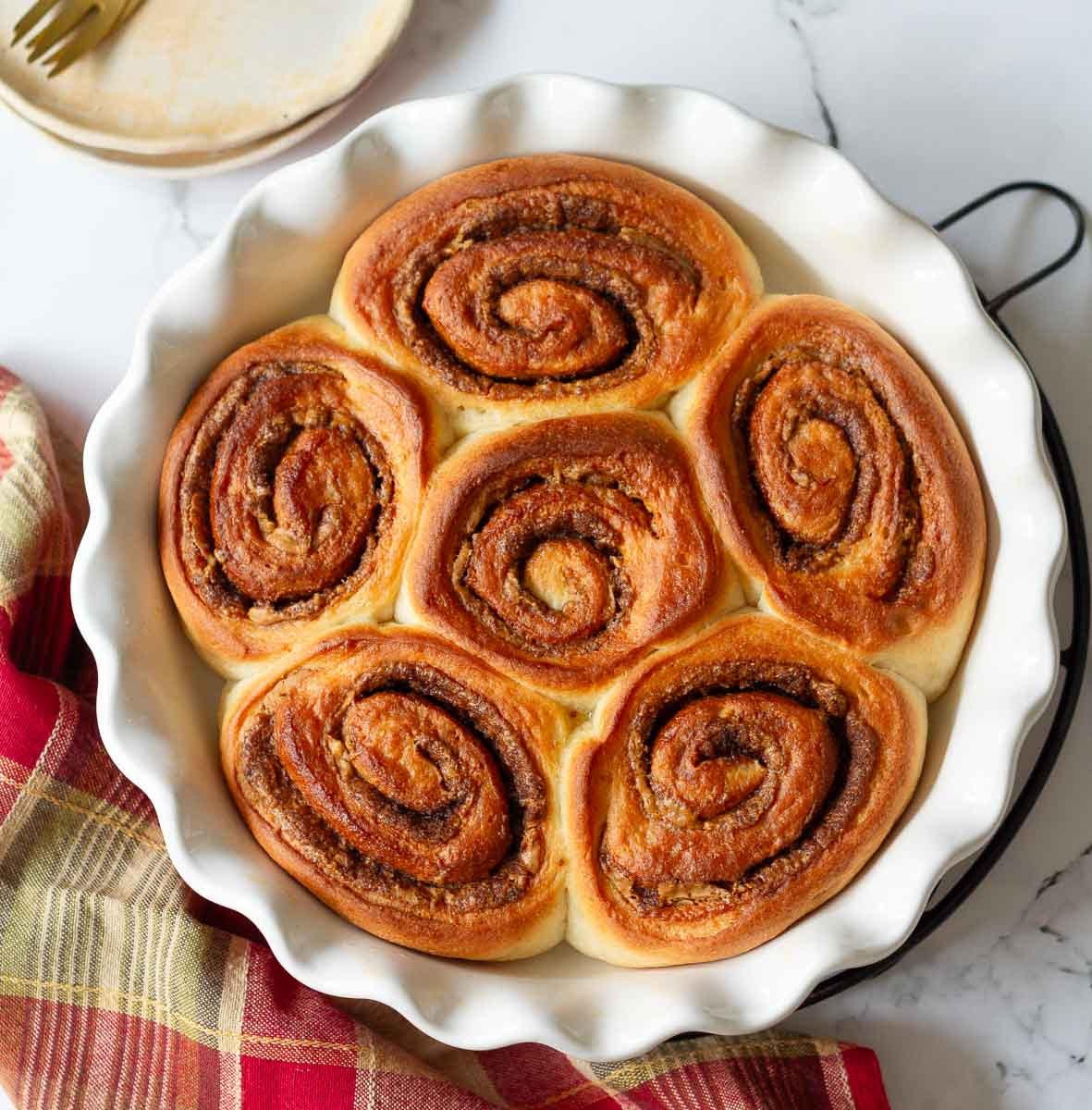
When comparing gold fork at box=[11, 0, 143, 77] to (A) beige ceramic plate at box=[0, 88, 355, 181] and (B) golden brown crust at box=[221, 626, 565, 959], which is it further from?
(B) golden brown crust at box=[221, 626, 565, 959]

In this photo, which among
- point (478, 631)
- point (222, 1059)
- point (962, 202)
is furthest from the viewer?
point (962, 202)

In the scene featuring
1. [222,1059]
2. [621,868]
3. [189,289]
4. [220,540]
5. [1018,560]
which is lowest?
[222,1059]

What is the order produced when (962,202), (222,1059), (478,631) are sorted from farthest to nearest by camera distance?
(962,202)
(222,1059)
(478,631)

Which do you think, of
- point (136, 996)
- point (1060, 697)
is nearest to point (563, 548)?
point (1060, 697)

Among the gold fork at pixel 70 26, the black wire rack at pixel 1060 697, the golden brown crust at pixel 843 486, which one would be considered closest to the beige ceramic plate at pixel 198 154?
the gold fork at pixel 70 26

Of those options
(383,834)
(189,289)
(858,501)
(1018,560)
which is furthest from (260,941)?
(1018,560)

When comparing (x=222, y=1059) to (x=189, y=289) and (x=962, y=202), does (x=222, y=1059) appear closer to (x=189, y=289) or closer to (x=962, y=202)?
(x=189, y=289)

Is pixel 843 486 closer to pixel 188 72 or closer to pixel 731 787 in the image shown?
pixel 731 787
